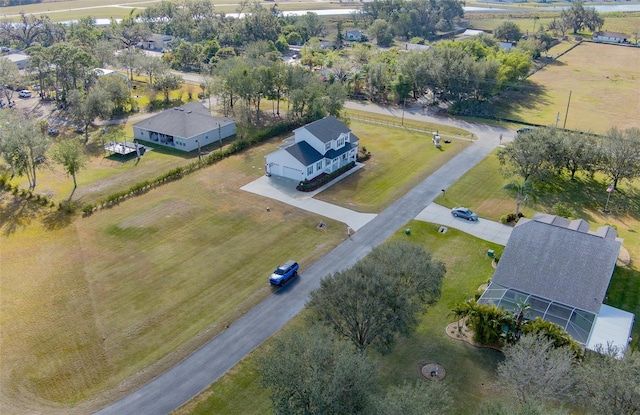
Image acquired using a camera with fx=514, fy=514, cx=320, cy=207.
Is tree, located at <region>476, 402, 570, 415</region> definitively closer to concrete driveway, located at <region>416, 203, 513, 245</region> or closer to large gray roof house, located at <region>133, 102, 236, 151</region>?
concrete driveway, located at <region>416, 203, 513, 245</region>

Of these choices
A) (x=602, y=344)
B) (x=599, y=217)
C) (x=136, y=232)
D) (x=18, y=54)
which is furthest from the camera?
(x=18, y=54)

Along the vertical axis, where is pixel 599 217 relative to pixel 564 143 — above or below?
below

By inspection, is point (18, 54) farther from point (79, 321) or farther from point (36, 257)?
point (79, 321)

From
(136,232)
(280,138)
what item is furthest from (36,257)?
(280,138)

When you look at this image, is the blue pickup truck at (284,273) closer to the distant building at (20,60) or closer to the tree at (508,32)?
the distant building at (20,60)

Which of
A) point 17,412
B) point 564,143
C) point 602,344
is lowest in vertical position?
point 17,412

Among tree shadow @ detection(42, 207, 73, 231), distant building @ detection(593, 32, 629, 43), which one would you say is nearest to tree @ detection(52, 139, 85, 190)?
tree shadow @ detection(42, 207, 73, 231)
